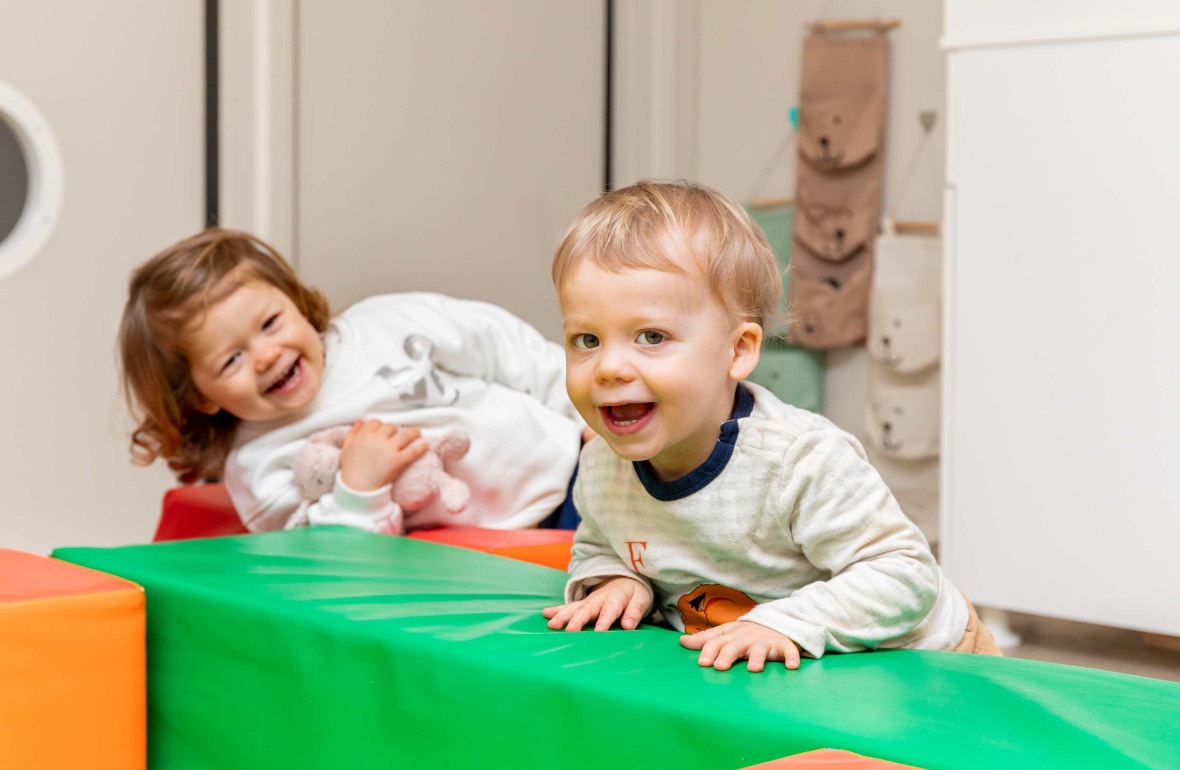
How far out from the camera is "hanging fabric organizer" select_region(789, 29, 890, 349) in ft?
8.80

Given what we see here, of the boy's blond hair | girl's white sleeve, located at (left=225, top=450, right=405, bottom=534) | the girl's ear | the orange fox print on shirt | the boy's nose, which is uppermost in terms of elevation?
the boy's blond hair

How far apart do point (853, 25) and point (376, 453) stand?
182cm

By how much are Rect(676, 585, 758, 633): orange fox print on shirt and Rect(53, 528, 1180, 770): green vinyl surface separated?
0.21ft

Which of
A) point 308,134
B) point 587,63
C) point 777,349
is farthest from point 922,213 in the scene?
point 308,134

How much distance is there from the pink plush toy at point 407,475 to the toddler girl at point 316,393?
0.05 feet

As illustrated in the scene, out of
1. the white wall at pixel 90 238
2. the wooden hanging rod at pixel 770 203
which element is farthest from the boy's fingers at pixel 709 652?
the wooden hanging rod at pixel 770 203

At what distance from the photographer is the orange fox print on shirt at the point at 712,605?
940 mm

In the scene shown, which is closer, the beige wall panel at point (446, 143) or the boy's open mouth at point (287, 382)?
the boy's open mouth at point (287, 382)

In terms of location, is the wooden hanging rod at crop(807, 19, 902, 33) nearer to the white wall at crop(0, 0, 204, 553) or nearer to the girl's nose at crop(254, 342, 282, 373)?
the white wall at crop(0, 0, 204, 553)

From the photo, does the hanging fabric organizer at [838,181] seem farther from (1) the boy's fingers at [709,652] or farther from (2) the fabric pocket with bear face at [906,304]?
(1) the boy's fingers at [709,652]

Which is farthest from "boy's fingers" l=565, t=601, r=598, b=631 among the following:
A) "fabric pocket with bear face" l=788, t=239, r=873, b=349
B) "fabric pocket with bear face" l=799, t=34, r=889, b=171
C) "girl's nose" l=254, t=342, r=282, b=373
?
"fabric pocket with bear face" l=799, t=34, r=889, b=171

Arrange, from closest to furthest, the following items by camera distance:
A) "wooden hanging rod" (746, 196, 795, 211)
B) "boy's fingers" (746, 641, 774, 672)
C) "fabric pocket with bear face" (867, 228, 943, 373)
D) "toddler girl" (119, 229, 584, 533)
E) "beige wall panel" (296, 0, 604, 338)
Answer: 1. "boy's fingers" (746, 641, 774, 672)
2. "toddler girl" (119, 229, 584, 533)
3. "beige wall panel" (296, 0, 604, 338)
4. "fabric pocket with bear face" (867, 228, 943, 373)
5. "wooden hanging rod" (746, 196, 795, 211)

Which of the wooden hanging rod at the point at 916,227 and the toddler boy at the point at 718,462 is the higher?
the wooden hanging rod at the point at 916,227

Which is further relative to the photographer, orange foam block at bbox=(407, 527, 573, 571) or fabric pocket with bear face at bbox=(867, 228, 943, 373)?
fabric pocket with bear face at bbox=(867, 228, 943, 373)
